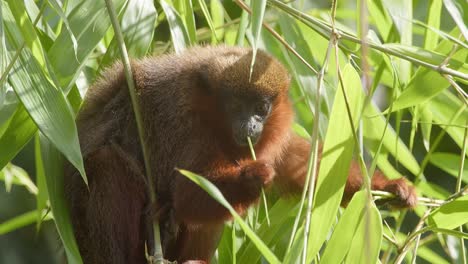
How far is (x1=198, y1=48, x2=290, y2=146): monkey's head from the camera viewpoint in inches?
136

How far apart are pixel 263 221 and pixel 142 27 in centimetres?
85

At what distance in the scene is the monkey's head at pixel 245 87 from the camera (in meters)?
3.45

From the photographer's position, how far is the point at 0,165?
2785 millimetres

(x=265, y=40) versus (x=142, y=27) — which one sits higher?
(x=142, y=27)

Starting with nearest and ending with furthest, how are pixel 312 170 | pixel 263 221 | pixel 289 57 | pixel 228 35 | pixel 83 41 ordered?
pixel 312 170, pixel 83 41, pixel 289 57, pixel 263 221, pixel 228 35

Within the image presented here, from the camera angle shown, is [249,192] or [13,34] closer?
[13,34]

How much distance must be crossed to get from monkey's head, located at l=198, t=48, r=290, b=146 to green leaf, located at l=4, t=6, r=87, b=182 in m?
0.96

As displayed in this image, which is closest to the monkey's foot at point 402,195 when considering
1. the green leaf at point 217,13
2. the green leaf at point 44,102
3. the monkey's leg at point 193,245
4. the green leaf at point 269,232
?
the green leaf at point 269,232

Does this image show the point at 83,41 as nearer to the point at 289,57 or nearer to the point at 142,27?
the point at 142,27

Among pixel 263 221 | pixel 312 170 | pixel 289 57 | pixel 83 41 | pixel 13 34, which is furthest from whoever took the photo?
pixel 263 221

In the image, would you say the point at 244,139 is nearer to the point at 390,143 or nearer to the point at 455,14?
the point at 390,143

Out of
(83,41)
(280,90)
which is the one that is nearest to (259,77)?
(280,90)

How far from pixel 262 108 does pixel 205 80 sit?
0.86 ft

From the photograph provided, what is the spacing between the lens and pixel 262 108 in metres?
3.49
